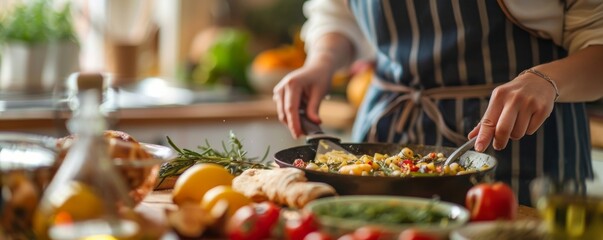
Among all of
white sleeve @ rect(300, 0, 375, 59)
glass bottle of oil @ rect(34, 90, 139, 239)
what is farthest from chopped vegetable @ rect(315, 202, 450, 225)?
white sleeve @ rect(300, 0, 375, 59)

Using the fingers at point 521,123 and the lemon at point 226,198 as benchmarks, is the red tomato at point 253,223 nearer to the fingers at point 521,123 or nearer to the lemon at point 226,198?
the lemon at point 226,198

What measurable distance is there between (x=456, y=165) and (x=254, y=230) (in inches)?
18.1

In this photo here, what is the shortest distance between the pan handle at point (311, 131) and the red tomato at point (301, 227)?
0.58 m

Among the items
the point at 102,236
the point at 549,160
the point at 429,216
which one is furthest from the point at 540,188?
the point at 549,160

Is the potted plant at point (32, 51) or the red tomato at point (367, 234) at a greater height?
the potted plant at point (32, 51)

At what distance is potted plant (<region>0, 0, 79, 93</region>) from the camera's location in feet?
10.4

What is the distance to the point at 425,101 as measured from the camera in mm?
1954

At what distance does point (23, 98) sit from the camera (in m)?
3.09

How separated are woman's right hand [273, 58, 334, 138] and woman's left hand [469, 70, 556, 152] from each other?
17.0 inches

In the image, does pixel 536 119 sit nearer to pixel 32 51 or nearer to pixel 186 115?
pixel 186 115

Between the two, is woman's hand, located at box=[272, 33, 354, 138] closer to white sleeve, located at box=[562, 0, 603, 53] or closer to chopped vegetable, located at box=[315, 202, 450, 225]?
white sleeve, located at box=[562, 0, 603, 53]

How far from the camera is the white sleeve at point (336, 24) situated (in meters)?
2.15

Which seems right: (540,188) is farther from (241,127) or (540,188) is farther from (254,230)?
(241,127)

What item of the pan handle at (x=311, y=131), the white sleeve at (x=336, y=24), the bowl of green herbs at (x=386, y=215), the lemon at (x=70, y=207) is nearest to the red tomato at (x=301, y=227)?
the bowl of green herbs at (x=386, y=215)
